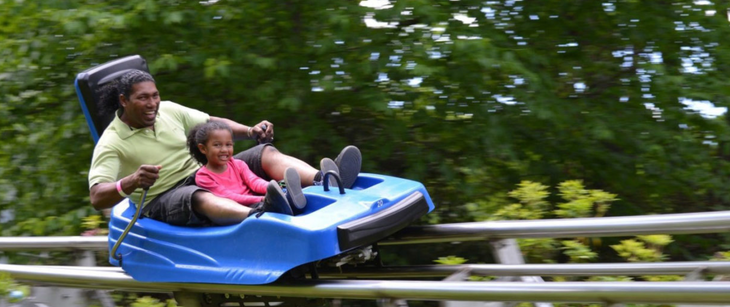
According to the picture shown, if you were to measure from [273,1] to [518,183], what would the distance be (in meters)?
1.99

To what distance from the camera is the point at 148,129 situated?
4.11 meters

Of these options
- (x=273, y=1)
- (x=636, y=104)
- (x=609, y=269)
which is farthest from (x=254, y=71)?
(x=609, y=269)

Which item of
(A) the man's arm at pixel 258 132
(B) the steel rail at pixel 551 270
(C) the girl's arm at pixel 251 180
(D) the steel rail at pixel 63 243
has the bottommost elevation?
(D) the steel rail at pixel 63 243

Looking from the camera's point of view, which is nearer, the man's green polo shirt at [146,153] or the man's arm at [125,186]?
the man's arm at [125,186]

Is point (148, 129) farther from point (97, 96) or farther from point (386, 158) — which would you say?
point (386, 158)

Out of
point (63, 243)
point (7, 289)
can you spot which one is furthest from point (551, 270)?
point (63, 243)

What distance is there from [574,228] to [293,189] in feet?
3.71

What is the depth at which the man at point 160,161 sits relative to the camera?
369 cm

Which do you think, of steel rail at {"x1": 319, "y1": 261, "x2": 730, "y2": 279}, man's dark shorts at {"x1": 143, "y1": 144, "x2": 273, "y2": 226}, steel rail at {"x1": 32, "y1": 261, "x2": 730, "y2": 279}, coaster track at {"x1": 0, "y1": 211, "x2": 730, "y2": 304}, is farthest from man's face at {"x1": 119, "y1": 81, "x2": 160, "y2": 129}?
steel rail at {"x1": 319, "y1": 261, "x2": 730, "y2": 279}

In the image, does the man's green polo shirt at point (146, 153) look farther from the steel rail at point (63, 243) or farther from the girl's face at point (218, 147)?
the steel rail at point (63, 243)

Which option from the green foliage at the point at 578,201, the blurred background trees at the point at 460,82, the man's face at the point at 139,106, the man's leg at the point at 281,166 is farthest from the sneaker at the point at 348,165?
the blurred background trees at the point at 460,82

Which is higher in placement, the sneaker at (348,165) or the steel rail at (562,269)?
the sneaker at (348,165)

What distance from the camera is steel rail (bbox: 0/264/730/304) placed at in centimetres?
266

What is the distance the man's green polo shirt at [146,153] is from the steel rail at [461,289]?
1.42 feet
